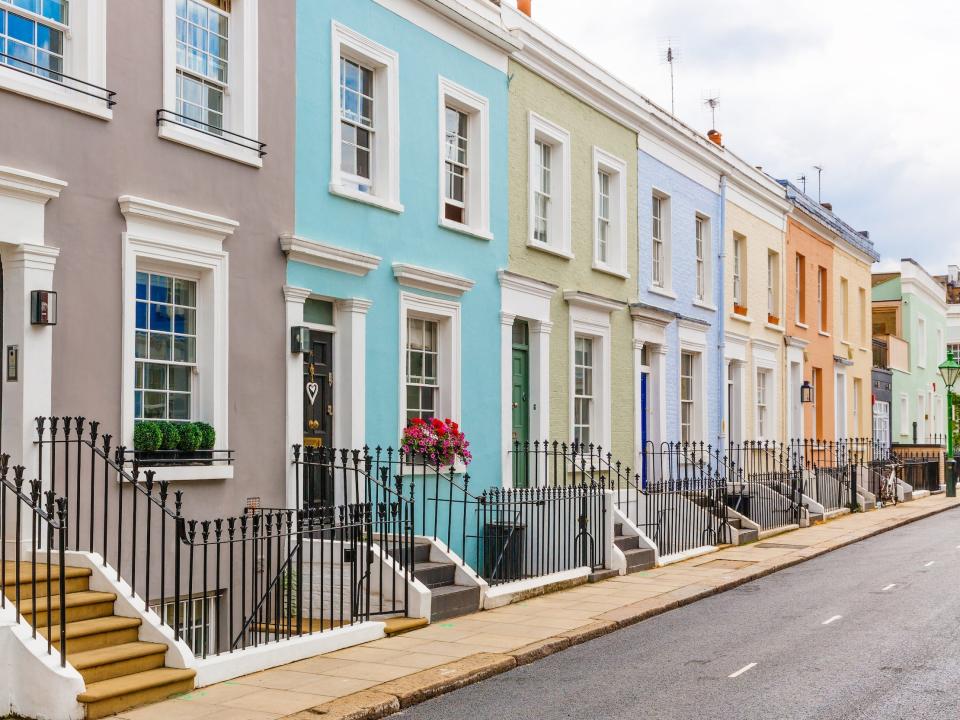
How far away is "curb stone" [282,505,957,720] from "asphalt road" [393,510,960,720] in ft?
0.34

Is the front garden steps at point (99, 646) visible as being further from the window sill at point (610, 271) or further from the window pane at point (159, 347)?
the window sill at point (610, 271)

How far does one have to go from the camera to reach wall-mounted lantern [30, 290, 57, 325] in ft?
30.0

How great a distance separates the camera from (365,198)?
1305 centimetres

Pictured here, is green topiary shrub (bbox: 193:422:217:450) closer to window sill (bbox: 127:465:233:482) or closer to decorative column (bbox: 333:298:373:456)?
window sill (bbox: 127:465:233:482)

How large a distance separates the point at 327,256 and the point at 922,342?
35846mm

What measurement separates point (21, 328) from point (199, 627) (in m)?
3.33

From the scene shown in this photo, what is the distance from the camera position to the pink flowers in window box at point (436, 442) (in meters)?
13.6

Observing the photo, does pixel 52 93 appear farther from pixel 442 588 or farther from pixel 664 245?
pixel 664 245

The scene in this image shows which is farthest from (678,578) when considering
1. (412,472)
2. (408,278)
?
(408,278)

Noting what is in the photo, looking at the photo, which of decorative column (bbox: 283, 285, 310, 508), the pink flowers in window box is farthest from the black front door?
the pink flowers in window box

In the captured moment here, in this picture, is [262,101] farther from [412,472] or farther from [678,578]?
[678,578]

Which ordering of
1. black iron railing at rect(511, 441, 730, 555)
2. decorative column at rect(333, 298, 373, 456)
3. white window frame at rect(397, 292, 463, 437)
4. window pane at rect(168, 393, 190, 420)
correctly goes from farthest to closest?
black iron railing at rect(511, 441, 730, 555)
white window frame at rect(397, 292, 463, 437)
decorative column at rect(333, 298, 373, 456)
window pane at rect(168, 393, 190, 420)

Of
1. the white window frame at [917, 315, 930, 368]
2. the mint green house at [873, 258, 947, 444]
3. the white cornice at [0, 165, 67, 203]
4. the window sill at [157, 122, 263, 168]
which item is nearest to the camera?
the white cornice at [0, 165, 67, 203]

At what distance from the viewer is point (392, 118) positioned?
1359 cm
